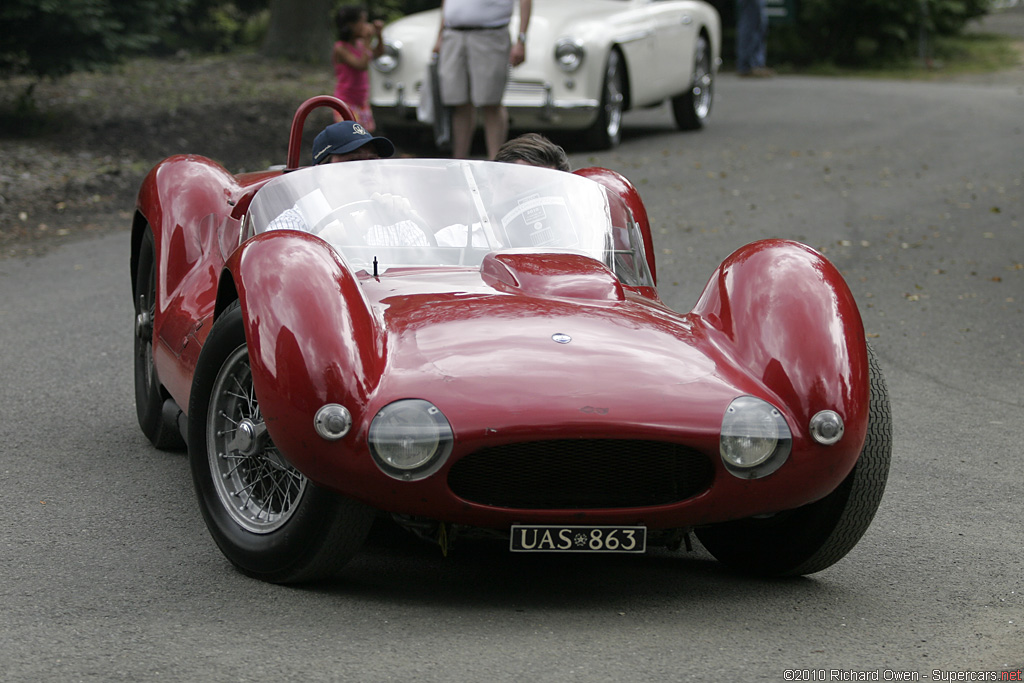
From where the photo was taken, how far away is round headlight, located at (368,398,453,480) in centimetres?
323

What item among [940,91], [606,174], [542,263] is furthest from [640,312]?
[940,91]

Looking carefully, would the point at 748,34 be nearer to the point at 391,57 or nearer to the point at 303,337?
the point at 391,57

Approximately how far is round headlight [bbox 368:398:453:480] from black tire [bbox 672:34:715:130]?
448 inches

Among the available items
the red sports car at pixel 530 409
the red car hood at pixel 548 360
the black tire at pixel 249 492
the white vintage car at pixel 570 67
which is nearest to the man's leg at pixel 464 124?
the white vintage car at pixel 570 67

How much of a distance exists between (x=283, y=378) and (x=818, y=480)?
1.40 meters

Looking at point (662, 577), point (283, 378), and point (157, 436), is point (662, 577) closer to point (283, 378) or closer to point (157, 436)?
point (283, 378)

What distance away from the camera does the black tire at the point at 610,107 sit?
12047 millimetres

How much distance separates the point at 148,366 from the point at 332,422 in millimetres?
2220

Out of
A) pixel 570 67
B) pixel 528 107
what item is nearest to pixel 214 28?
pixel 528 107

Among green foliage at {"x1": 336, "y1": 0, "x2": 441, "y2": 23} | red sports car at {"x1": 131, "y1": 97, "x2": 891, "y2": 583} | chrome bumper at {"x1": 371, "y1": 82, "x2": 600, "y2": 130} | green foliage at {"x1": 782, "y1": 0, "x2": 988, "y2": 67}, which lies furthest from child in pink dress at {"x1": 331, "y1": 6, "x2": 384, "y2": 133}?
green foliage at {"x1": 336, "y1": 0, "x2": 441, "y2": 23}

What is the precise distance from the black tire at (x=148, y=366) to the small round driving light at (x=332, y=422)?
147cm

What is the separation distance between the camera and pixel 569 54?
11.5 metres

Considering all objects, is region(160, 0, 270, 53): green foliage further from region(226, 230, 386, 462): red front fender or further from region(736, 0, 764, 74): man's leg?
region(226, 230, 386, 462): red front fender

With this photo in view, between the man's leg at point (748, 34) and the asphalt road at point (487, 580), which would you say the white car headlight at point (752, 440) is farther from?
the man's leg at point (748, 34)
